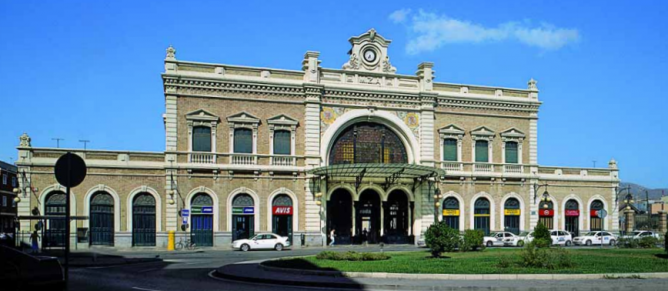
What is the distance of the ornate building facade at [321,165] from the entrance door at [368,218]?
83 mm

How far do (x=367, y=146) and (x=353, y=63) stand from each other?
20.5 ft

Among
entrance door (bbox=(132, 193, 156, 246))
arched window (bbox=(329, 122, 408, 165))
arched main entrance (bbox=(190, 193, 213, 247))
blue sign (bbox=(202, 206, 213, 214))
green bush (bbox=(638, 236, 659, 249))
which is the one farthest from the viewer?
arched window (bbox=(329, 122, 408, 165))

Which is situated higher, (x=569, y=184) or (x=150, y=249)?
(x=569, y=184)

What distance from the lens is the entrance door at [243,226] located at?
4622 centimetres

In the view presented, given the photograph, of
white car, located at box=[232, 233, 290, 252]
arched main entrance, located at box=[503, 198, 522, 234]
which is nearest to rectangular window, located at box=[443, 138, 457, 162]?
arched main entrance, located at box=[503, 198, 522, 234]

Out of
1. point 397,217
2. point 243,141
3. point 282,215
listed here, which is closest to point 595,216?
point 397,217

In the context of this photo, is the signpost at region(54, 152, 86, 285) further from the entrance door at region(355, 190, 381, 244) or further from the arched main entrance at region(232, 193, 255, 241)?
the entrance door at region(355, 190, 381, 244)

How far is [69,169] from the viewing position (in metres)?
12.8

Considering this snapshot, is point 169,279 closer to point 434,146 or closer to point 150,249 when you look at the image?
point 150,249

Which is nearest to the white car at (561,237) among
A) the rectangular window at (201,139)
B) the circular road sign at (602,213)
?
the circular road sign at (602,213)

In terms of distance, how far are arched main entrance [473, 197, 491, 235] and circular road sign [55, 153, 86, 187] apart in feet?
139

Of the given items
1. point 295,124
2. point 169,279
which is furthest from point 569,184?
point 169,279

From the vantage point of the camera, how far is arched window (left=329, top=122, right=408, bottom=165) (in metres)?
49.7

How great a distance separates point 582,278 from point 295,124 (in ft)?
95.2
